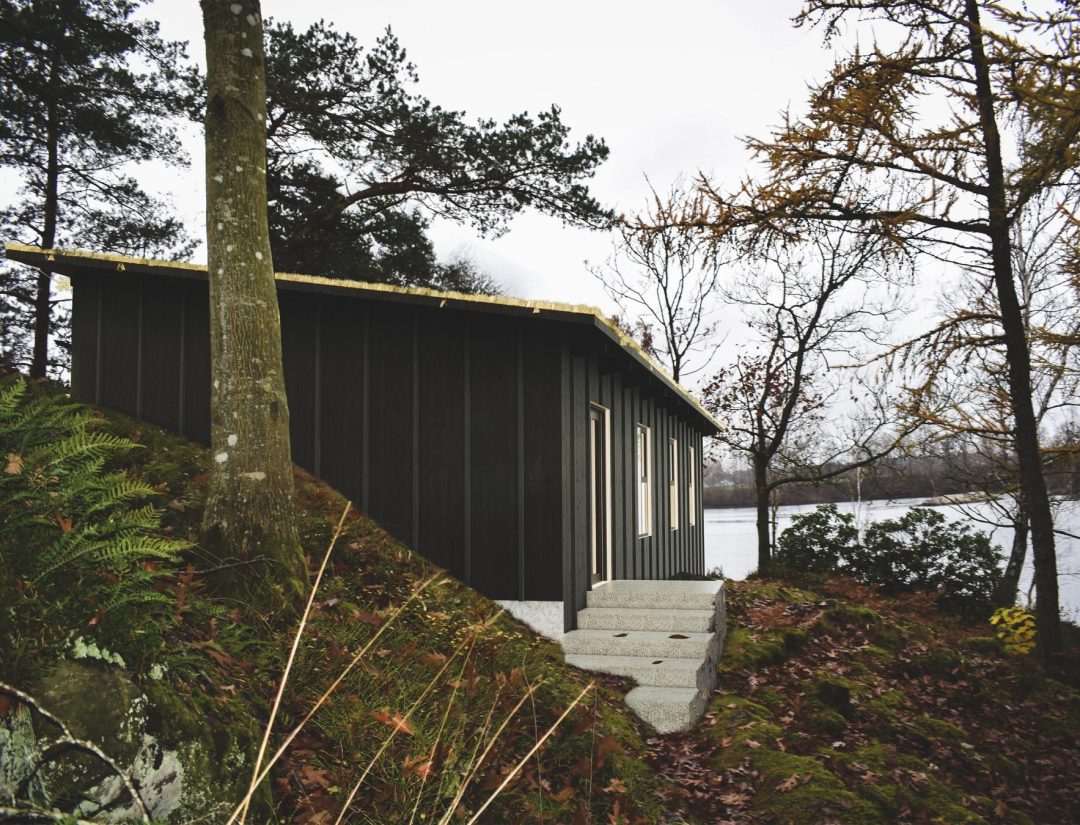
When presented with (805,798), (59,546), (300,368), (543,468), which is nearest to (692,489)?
(543,468)

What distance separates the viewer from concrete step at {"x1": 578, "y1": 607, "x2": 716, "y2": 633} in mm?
7883

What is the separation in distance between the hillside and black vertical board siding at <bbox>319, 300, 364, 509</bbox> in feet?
1.60

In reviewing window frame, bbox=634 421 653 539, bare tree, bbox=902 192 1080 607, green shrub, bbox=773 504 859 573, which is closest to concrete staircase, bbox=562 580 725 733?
window frame, bbox=634 421 653 539

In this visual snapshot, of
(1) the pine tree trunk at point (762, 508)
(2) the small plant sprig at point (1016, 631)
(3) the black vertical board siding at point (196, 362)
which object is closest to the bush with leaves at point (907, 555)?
(1) the pine tree trunk at point (762, 508)

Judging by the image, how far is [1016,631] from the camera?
1130 centimetres

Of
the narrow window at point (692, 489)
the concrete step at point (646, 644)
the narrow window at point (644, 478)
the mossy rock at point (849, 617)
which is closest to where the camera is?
the concrete step at point (646, 644)

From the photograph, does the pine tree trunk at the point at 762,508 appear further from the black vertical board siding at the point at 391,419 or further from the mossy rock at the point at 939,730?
the black vertical board siding at the point at 391,419

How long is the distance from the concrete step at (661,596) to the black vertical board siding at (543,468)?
0.92m

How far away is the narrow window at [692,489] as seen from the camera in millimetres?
16453

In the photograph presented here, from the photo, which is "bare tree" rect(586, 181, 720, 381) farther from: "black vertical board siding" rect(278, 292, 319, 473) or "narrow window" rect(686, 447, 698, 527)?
"black vertical board siding" rect(278, 292, 319, 473)

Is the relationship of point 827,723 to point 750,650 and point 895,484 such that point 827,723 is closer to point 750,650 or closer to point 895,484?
point 750,650

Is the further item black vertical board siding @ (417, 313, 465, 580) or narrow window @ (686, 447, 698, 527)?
narrow window @ (686, 447, 698, 527)

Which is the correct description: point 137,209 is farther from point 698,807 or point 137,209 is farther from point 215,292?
point 698,807

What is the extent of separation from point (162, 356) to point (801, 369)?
1547cm
